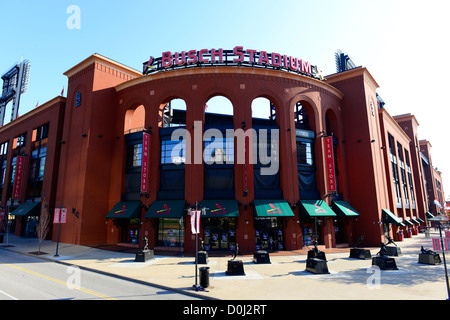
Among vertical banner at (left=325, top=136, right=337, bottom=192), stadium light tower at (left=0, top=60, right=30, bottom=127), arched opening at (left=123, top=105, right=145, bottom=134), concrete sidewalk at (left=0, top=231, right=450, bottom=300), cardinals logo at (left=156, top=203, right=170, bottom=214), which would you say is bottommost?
concrete sidewalk at (left=0, top=231, right=450, bottom=300)

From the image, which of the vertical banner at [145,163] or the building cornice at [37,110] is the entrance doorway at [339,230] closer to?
the vertical banner at [145,163]

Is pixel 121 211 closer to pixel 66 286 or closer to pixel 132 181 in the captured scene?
pixel 132 181

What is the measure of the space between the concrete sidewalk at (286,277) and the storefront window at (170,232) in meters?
3.12

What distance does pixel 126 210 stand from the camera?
28.2m

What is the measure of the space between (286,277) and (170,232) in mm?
14475

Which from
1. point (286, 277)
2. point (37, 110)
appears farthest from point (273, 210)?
point (37, 110)

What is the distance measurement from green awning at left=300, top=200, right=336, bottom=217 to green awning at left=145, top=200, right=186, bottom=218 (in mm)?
11730

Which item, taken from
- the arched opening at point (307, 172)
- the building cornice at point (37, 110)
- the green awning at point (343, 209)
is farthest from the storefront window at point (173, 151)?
the building cornice at point (37, 110)

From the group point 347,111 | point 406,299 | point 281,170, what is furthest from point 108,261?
point 347,111

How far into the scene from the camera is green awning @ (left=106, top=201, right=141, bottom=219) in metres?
27.6

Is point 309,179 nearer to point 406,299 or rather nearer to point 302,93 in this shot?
point 302,93

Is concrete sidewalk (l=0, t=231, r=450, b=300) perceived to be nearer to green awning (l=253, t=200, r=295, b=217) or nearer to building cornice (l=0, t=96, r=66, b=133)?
green awning (l=253, t=200, r=295, b=217)

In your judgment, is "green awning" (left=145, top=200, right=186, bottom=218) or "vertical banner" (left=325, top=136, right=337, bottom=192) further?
"vertical banner" (left=325, top=136, right=337, bottom=192)

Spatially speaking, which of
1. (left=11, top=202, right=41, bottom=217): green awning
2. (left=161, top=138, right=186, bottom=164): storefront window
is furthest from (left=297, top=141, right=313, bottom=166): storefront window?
(left=11, top=202, right=41, bottom=217): green awning
